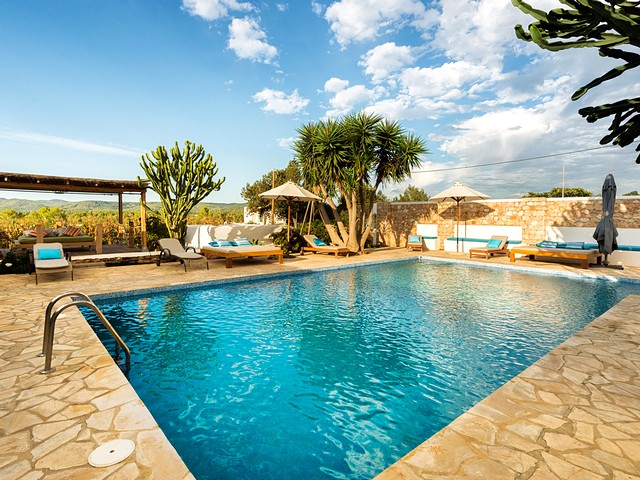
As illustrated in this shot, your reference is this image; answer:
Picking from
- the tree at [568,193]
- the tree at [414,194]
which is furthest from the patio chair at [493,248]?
the tree at [568,193]

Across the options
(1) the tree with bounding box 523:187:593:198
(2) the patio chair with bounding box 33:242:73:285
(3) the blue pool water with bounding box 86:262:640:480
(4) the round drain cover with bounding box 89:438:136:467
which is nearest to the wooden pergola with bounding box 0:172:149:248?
(2) the patio chair with bounding box 33:242:73:285

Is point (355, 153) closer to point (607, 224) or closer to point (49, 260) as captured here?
point (607, 224)

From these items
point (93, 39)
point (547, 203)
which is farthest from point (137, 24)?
point (547, 203)

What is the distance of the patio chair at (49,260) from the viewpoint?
8312mm

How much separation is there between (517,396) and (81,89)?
59.9ft

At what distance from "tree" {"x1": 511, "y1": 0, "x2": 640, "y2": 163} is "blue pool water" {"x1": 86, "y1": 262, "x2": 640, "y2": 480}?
360 centimetres

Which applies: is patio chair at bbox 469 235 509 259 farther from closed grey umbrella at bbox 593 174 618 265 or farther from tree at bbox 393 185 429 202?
tree at bbox 393 185 429 202

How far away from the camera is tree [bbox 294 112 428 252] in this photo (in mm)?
14734

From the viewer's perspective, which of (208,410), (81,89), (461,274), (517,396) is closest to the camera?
(517,396)

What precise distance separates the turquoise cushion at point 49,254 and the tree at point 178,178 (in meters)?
4.66

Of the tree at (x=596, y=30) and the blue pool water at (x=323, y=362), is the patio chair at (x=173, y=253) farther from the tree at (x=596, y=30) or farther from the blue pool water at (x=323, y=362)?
the tree at (x=596, y=30)

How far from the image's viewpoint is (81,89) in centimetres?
1432

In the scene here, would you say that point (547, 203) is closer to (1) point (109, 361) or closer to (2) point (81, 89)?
(1) point (109, 361)

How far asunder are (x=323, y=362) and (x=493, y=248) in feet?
42.4
